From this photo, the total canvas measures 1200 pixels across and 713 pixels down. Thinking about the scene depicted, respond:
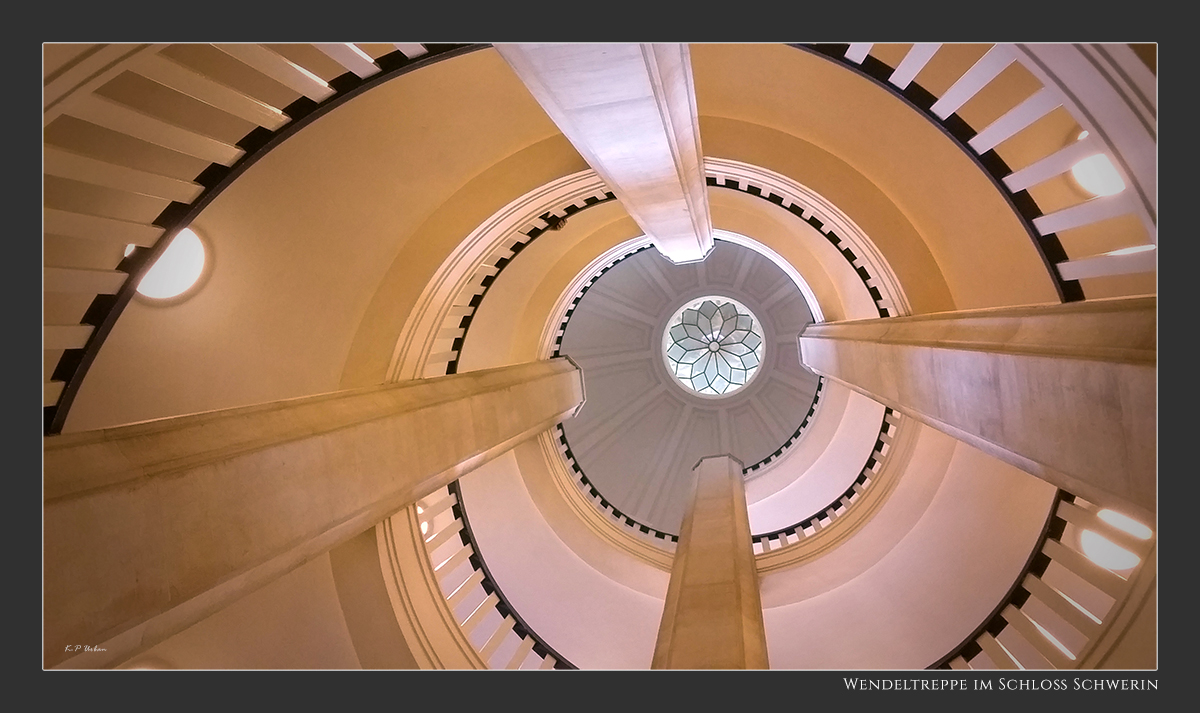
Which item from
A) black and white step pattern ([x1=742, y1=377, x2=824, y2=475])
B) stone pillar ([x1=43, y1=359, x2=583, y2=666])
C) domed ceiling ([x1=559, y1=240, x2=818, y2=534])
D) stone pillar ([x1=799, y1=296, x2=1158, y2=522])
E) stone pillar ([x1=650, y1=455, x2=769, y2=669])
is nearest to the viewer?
stone pillar ([x1=43, y1=359, x2=583, y2=666])

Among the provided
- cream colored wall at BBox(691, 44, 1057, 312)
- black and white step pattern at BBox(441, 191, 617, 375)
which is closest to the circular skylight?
black and white step pattern at BBox(441, 191, 617, 375)

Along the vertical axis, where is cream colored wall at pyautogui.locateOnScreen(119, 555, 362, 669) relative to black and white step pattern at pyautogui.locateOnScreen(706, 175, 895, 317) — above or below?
below

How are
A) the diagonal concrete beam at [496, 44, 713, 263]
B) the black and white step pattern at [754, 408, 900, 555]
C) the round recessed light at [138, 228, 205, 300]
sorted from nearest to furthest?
the diagonal concrete beam at [496, 44, 713, 263] → the round recessed light at [138, 228, 205, 300] → the black and white step pattern at [754, 408, 900, 555]

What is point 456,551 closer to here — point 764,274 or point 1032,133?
point 1032,133

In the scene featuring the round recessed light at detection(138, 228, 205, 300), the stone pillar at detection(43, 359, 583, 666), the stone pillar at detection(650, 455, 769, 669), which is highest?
the round recessed light at detection(138, 228, 205, 300)

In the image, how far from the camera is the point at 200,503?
3059 millimetres

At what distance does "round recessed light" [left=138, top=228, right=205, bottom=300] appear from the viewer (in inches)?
166

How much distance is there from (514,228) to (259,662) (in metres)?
4.47

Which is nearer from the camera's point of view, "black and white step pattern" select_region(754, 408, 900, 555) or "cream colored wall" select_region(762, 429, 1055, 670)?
"cream colored wall" select_region(762, 429, 1055, 670)

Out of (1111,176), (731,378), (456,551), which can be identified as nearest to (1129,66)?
(1111,176)

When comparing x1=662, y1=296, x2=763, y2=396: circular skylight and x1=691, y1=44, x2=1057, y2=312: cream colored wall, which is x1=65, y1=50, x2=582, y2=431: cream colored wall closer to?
x1=691, y1=44, x2=1057, y2=312: cream colored wall

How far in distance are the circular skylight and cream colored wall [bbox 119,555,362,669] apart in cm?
1642

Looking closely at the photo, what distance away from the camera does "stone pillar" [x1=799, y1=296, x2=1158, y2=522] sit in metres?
2.65

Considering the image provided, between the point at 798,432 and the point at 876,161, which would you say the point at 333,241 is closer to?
the point at 876,161
